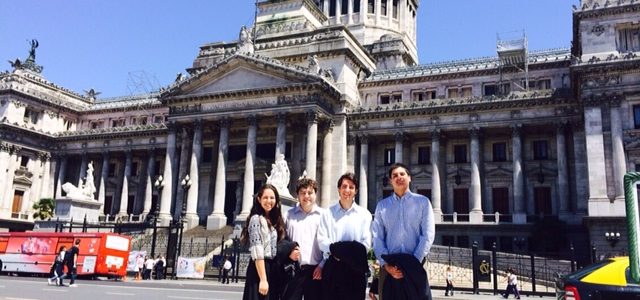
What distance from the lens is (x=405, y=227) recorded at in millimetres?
6410

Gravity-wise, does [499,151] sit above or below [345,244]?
above

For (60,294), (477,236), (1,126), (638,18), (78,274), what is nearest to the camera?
(60,294)

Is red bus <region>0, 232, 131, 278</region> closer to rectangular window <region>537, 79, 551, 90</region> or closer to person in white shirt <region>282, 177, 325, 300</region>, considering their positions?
person in white shirt <region>282, 177, 325, 300</region>

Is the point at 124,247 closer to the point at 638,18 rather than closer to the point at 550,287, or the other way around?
the point at 550,287

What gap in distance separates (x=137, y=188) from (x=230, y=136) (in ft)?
46.9

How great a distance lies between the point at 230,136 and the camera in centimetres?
4872

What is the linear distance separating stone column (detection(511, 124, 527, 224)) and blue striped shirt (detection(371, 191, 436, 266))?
115 ft

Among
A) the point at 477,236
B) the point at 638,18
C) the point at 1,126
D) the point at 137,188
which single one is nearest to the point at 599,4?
the point at 638,18

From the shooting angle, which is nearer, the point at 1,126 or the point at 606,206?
the point at 606,206

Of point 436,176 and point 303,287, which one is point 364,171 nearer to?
point 436,176

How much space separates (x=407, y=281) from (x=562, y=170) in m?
37.0

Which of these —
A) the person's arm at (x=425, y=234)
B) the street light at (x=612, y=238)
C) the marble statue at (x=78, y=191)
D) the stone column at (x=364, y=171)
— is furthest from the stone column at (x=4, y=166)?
the person's arm at (x=425, y=234)

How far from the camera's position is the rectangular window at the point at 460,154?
43.6 meters

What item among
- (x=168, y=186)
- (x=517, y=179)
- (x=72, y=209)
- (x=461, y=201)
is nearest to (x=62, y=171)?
(x=168, y=186)
